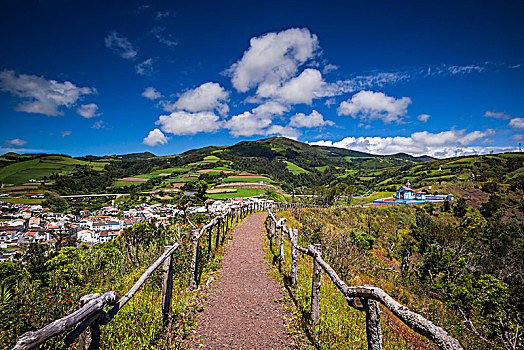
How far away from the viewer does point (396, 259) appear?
24.2 meters

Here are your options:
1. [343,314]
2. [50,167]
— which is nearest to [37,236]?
[343,314]

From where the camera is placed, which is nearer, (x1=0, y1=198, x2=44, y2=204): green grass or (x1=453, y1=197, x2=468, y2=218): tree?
(x1=453, y1=197, x2=468, y2=218): tree

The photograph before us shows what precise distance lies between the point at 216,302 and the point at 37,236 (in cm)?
3038

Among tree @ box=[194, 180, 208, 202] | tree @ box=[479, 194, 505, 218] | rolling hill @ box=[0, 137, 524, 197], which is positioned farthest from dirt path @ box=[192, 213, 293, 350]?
rolling hill @ box=[0, 137, 524, 197]

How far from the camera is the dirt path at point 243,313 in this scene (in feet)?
13.7

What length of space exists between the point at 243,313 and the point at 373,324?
10.5 ft

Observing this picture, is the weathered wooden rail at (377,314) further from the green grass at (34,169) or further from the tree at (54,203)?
the green grass at (34,169)

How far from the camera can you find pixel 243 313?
515 cm

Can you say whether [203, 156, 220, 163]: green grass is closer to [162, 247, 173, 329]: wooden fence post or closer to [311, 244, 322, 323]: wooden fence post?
[162, 247, 173, 329]: wooden fence post

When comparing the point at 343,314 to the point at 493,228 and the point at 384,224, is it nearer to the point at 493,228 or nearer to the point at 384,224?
the point at 384,224

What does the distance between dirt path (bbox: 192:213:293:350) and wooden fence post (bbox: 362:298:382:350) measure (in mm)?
1778

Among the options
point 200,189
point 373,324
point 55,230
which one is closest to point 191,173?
point 200,189

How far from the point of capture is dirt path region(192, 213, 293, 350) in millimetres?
4172

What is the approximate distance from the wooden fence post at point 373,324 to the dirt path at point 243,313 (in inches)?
70.0
